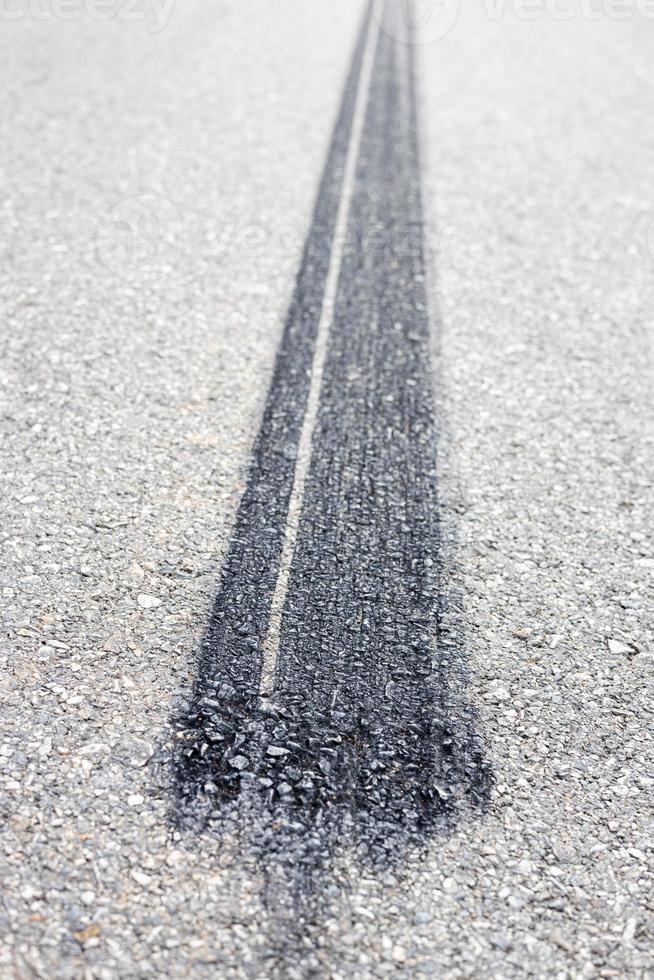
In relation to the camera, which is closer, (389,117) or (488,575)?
(488,575)

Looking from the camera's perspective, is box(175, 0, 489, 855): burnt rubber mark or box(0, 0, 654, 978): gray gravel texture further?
box(175, 0, 489, 855): burnt rubber mark

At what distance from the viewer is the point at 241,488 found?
3.64 metres

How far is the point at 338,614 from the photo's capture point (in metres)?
3.16

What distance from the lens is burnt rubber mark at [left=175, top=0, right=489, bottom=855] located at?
261 cm

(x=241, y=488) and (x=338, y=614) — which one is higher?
(x=241, y=488)

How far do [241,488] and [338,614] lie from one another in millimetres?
736

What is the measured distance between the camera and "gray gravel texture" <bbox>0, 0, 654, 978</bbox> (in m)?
2.34

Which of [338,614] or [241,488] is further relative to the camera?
[241,488]

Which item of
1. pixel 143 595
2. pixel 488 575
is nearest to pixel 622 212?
pixel 488 575

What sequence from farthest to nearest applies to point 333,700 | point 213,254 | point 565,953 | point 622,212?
point 622,212, point 213,254, point 333,700, point 565,953

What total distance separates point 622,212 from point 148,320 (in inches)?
127

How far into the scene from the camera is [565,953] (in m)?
2.30

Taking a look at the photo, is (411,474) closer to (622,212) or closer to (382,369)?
(382,369)

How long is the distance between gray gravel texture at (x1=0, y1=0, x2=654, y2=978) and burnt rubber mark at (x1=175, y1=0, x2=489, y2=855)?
98 mm
